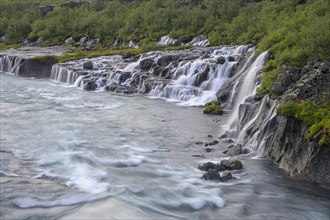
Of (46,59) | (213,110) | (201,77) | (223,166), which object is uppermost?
(201,77)

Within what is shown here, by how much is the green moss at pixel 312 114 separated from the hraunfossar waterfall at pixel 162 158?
1.72ft

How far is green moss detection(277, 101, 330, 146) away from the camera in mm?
19630

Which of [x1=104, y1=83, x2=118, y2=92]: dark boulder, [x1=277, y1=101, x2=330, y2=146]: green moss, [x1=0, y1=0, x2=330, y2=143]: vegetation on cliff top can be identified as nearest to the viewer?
[x1=277, y1=101, x2=330, y2=146]: green moss

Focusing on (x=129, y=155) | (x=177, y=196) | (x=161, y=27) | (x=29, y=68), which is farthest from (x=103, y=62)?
(x=177, y=196)

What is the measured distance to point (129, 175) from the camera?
20312mm

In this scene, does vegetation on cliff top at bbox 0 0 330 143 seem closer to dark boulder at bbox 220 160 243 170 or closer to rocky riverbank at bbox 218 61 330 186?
rocky riverbank at bbox 218 61 330 186

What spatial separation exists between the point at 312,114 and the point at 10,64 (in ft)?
183

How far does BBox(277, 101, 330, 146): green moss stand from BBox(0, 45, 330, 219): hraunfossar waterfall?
1.72 feet

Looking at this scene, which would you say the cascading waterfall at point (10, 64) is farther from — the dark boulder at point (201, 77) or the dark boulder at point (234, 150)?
the dark boulder at point (234, 150)

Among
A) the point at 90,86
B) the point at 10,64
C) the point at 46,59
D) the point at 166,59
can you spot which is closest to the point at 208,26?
the point at 166,59

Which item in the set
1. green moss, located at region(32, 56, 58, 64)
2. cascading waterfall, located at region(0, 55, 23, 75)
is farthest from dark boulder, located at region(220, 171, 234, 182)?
cascading waterfall, located at region(0, 55, 23, 75)

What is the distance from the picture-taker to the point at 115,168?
21.2 metres

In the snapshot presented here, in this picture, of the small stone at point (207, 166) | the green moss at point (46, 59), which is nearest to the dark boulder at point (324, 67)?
the small stone at point (207, 166)

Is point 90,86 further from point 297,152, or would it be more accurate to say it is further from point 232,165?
point 297,152
